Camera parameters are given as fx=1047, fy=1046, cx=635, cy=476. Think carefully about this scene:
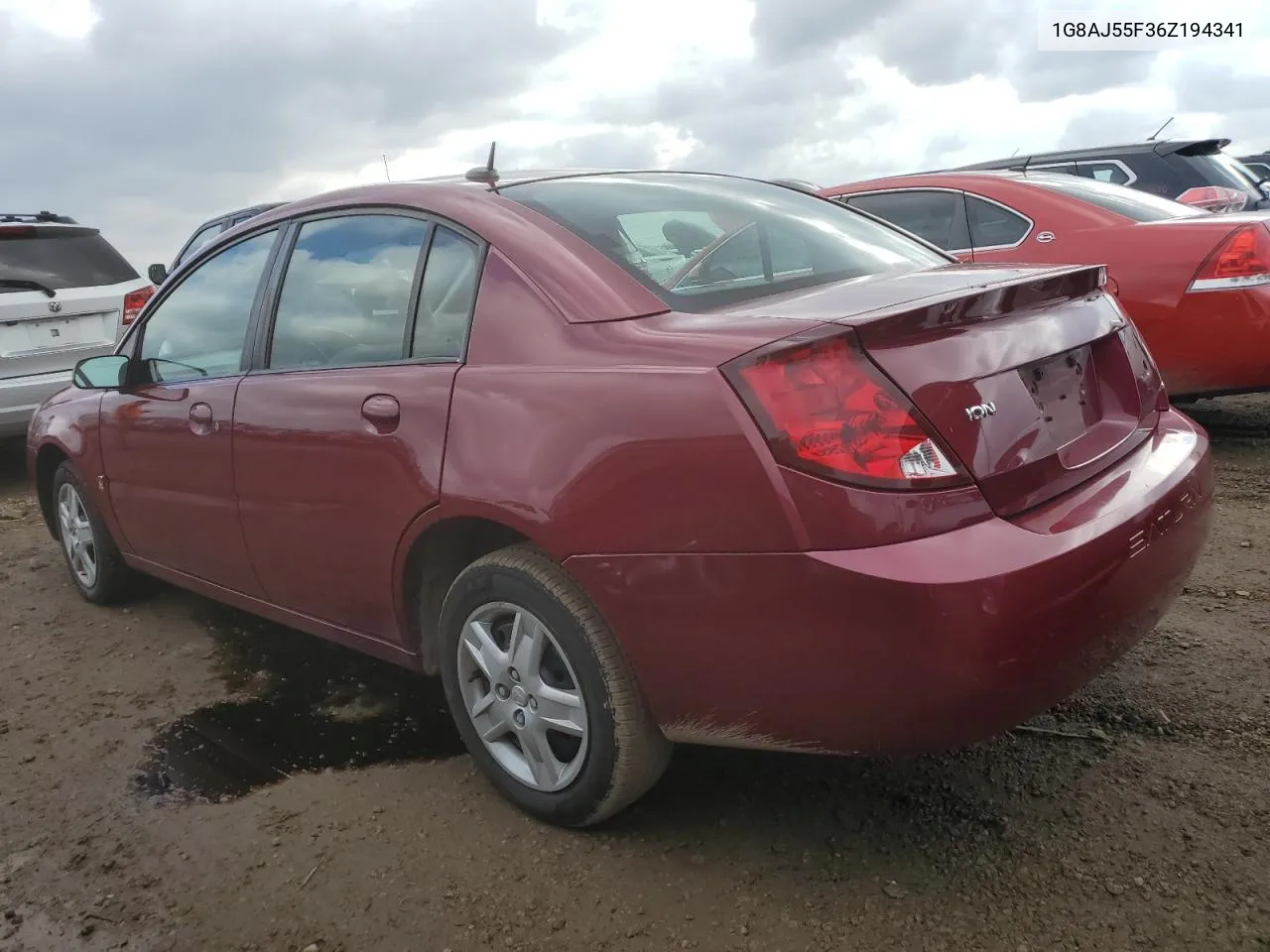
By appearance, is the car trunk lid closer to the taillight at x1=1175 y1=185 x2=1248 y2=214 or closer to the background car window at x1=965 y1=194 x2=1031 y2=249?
the background car window at x1=965 y1=194 x2=1031 y2=249

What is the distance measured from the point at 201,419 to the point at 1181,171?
775 centimetres

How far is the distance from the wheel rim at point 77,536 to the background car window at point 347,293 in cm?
178

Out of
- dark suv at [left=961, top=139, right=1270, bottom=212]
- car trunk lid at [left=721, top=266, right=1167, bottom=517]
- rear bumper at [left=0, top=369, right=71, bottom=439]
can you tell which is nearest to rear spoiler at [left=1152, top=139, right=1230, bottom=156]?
dark suv at [left=961, top=139, right=1270, bottom=212]

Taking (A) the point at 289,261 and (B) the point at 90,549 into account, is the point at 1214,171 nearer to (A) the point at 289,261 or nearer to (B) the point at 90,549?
(A) the point at 289,261

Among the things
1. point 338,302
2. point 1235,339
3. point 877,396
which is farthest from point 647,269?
point 1235,339

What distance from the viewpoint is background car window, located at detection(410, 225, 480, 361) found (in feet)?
8.25

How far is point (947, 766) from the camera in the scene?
2.56 metres

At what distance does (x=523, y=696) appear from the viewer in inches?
95.0

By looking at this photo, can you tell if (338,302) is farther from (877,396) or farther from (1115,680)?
(1115,680)

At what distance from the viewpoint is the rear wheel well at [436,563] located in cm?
248

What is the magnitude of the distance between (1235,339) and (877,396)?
373 centimetres

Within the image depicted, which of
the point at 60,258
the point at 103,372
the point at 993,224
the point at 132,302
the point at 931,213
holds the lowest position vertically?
the point at 103,372

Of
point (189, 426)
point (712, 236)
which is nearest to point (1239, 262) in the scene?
point (712, 236)

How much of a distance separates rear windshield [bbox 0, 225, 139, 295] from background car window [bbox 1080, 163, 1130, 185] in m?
7.41
